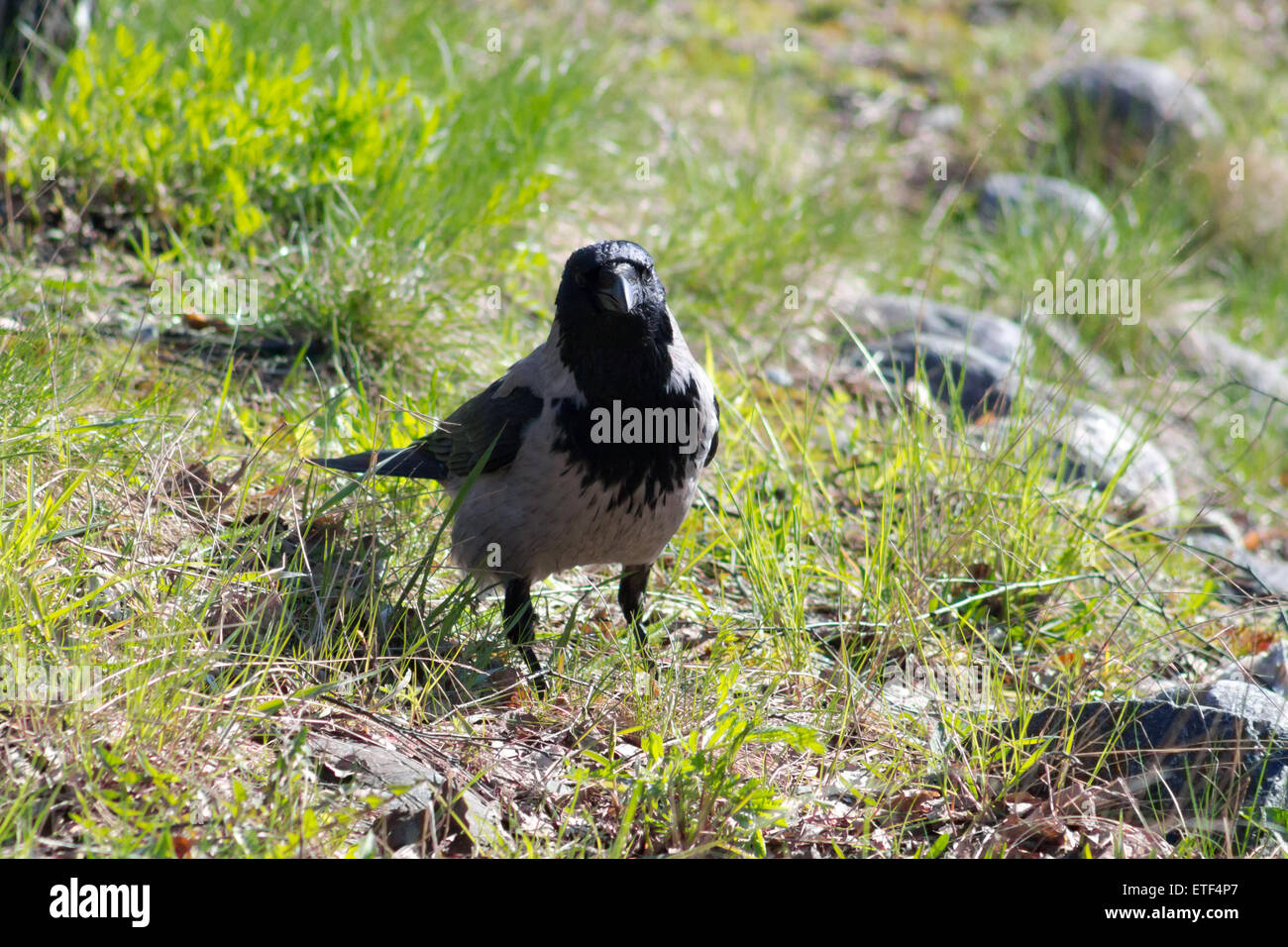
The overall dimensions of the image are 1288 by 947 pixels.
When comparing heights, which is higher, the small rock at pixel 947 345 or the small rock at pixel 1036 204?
the small rock at pixel 1036 204

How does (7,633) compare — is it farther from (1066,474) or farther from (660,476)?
(1066,474)

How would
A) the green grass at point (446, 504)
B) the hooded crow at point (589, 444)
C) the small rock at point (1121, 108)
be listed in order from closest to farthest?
1. the green grass at point (446, 504)
2. the hooded crow at point (589, 444)
3. the small rock at point (1121, 108)

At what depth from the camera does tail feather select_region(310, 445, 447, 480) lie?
140 inches

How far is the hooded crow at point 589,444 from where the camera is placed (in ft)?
10.6

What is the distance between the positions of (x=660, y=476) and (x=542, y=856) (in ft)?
3.73

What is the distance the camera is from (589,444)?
327cm

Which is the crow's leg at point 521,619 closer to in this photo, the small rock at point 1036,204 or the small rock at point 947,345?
the small rock at point 947,345

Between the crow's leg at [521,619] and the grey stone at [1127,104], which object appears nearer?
the crow's leg at [521,619]

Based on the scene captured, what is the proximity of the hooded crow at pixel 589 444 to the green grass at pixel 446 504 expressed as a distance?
186 millimetres

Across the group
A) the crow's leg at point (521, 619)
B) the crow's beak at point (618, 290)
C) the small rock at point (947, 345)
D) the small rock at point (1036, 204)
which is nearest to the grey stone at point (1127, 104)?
the small rock at point (1036, 204)

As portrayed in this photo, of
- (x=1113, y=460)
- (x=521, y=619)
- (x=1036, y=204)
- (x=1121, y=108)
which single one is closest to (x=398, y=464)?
(x=521, y=619)

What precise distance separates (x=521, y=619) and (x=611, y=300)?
38.1 inches

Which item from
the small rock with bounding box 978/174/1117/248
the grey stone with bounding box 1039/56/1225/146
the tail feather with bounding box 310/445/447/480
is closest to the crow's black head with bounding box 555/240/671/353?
the tail feather with bounding box 310/445/447/480
